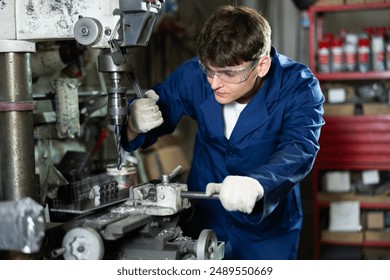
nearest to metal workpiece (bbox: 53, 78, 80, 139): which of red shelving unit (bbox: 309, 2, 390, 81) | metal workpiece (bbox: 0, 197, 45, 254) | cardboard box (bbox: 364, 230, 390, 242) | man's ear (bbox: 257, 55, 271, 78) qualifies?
man's ear (bbox: 257, 55, 271, 78)

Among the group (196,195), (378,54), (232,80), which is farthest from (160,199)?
(378,54)

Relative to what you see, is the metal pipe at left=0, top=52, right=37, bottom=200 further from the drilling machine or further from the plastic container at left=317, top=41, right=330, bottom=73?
the plastic container at left=317, top=41, right=330, bottom=73

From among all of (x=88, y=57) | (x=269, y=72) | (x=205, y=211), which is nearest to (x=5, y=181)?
(x=205, y=211)

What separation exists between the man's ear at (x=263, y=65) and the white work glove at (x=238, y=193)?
442mm

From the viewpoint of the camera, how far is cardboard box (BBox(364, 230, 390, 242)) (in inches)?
116

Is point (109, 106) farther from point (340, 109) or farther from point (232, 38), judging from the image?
point (340, 109)

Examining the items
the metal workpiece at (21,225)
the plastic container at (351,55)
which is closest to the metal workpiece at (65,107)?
the metal workpiece at (21,225)

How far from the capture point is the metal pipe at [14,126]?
124 centimetres

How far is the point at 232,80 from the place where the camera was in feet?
4.95

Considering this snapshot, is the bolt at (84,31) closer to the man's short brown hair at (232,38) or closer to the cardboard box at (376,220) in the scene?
the man's short brown hair at (232,38)

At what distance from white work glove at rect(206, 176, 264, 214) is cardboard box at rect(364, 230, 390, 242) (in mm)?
1956

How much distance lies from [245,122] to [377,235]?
5.42 feet
